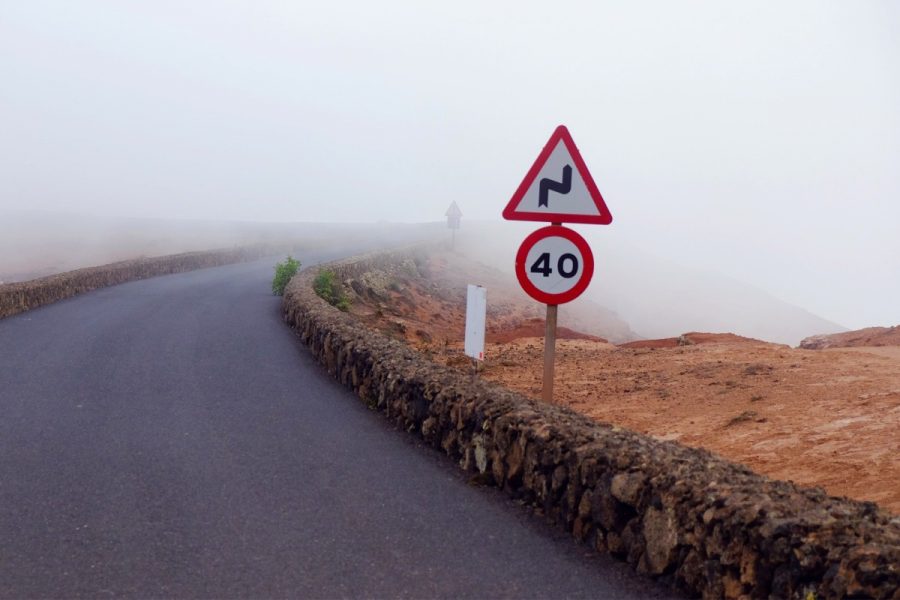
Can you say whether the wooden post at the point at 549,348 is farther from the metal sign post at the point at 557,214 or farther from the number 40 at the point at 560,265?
the number 40 at the point at 560,265

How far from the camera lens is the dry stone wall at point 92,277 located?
19.8 meters

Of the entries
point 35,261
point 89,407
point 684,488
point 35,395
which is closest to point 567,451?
point 684,488

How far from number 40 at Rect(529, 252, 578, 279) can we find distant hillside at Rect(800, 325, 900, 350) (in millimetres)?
11893

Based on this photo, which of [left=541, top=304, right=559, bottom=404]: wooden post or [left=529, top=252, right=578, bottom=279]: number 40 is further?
[left=541, top=304, right=559, bottom=404]: wooden post

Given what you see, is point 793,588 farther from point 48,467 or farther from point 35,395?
point 35,395

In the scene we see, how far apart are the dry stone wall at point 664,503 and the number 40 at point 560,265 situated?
1.08 m

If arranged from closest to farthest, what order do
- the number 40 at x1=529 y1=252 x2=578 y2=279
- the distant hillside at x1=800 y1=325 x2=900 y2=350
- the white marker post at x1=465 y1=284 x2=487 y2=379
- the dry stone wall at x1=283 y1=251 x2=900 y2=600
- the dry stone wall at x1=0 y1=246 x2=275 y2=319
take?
the dry stone wall at x1=283 y1=251 x2=900 y2=600
the number 40 at x1=529 y1=252 x2=578 y2=279
the white marker post at x1=465 y1=284 x2=487 y2=379
the distant hillside at x1=800 y1=325 x2=900 y2=350
the dry stone wall at x1=0 y1=246 x2=275 y2=319

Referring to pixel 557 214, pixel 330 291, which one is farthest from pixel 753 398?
pixel 330 291

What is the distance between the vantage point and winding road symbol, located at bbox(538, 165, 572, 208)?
7293 mm

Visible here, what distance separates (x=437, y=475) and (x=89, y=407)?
186 inches

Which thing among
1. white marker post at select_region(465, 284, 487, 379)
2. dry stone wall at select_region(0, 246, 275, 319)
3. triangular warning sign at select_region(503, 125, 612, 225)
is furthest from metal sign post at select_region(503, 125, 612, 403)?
dry stone wall at select_region(0, 246, 275, 319)

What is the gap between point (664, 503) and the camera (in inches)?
186

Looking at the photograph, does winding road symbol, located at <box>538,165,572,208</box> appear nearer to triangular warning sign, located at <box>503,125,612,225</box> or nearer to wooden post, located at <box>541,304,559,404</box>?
triangular warning sign, located at <box>503,125,612,225</box>

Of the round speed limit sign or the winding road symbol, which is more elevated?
the winding road symbol
